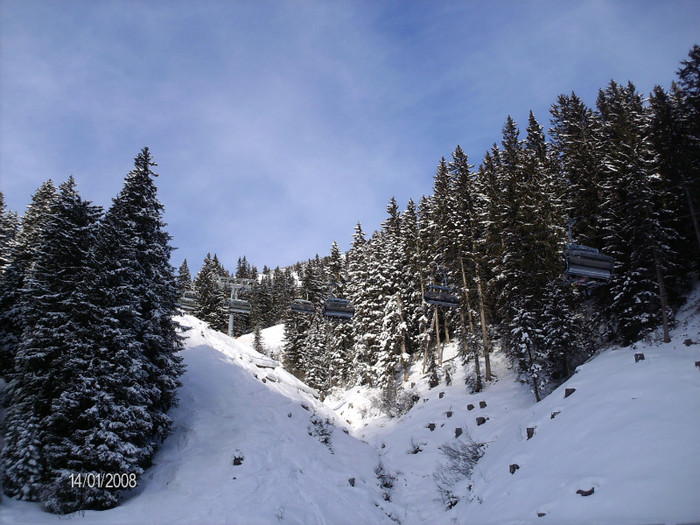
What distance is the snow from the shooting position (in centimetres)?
978

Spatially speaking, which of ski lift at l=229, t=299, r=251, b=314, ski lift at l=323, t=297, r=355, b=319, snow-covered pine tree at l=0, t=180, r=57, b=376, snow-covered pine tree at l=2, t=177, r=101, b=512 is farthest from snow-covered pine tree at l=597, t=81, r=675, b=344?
snow-covered pine tree at l=0, t=180, r=57, b=376

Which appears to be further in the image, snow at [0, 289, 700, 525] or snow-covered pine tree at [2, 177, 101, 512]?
snow-covered pine tree at [2, 177, 101, 512]

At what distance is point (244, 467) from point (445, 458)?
11.2m

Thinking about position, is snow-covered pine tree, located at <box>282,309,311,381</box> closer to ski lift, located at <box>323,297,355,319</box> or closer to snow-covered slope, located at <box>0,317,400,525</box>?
ski lift, located at <box>323,297,355,319</box>

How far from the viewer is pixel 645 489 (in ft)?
28.5

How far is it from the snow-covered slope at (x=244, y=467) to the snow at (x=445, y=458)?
79 mm

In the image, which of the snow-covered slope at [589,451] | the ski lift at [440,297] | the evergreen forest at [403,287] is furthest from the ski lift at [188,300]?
the snow-covered slope at [589,451]

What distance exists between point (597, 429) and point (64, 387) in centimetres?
1857

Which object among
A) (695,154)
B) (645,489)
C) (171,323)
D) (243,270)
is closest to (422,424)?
(171,323)

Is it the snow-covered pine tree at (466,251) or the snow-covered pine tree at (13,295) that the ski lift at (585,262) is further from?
the snow-covered pine tree at (13,295)

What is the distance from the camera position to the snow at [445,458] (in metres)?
9.78

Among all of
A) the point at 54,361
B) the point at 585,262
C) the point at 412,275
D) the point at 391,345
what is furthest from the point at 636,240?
the point at 54,361

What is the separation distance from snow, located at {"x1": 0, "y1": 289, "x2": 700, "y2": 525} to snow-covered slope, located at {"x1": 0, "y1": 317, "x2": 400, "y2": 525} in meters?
0.08

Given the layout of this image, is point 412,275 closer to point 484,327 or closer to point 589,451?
point 484,327
